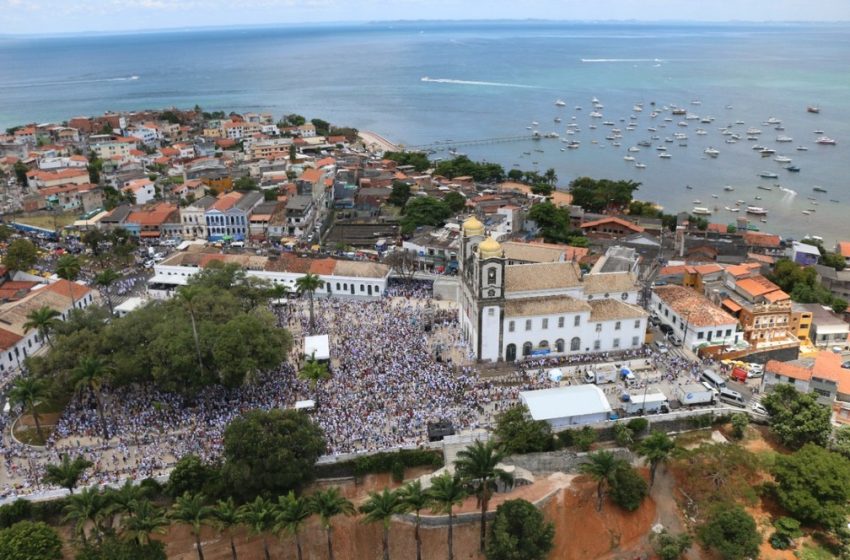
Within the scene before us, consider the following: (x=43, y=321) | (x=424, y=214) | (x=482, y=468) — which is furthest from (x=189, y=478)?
(x=424, y=214)

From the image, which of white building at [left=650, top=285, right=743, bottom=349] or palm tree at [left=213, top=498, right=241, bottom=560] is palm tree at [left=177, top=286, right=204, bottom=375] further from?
white building at [left=650, top=285, right=743, bottom=349]

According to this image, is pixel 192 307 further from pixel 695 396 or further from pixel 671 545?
pixel 695 396

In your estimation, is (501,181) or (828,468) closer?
(828,468)

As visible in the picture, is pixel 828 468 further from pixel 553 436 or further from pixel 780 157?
pixel 780 157

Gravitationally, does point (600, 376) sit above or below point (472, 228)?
below

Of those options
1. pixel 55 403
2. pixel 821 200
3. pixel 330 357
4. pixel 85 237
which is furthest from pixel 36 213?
pixel 821 200

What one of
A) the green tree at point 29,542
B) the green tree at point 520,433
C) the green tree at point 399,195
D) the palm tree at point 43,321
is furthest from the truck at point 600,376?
the green tree at point 399,195

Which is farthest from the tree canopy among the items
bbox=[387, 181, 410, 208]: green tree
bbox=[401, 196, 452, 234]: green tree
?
bbox=[387, 181, 410, 208]: green tree

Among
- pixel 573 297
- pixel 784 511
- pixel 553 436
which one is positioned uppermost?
pixel 573 297
